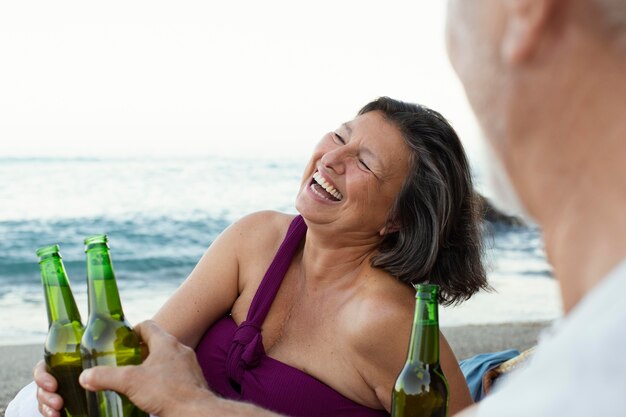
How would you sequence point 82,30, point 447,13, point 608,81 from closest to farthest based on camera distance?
point 608,81 < point 447,13 < point 82,30

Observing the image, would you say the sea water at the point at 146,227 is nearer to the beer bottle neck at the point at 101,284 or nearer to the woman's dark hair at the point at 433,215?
the woman's dark hair at the point at 433,215

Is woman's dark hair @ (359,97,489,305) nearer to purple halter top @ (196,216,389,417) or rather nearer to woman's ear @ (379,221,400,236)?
woman's ear @ (379,221,400,236)

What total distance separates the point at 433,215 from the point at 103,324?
1.35 meters

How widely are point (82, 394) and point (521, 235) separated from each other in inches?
523

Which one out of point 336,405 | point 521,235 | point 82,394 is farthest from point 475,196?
point 521,235

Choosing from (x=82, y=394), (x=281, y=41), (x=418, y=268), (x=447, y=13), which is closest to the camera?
(x=447, y=13)

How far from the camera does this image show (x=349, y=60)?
76.0 feet

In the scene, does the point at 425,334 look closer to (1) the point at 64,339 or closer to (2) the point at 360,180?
(1) the point at 64,339

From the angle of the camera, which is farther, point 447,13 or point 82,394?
point 82,394

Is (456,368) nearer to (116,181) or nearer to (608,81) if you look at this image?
(608,81)

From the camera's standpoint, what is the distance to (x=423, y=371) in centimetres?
185

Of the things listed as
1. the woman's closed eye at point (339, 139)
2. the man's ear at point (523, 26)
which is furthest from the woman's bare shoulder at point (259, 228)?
the man's ear at point (523, 26)

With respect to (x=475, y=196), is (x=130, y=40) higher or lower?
lower

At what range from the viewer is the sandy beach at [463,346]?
4.90 metres
